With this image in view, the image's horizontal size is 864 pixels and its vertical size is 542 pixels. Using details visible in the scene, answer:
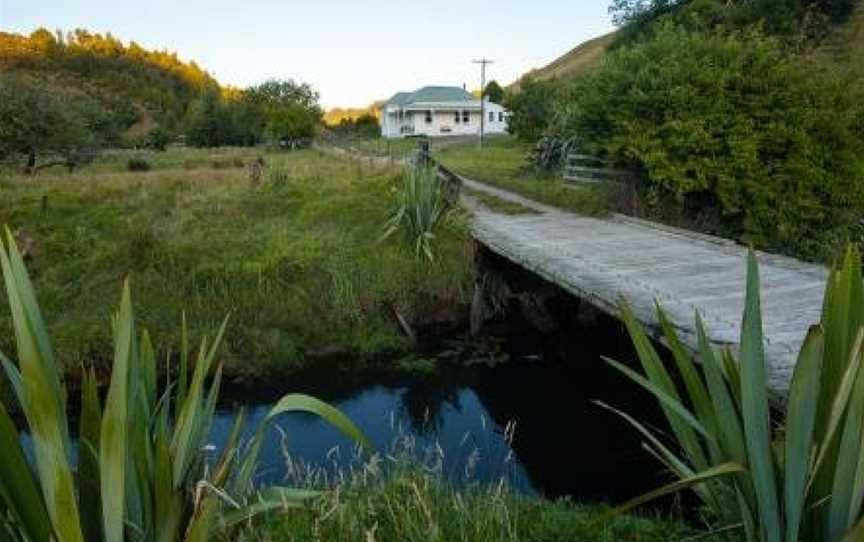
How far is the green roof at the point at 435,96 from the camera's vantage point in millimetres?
65812

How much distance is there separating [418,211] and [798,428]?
9949 millimetres

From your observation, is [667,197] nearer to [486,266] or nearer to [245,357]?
[486,266]

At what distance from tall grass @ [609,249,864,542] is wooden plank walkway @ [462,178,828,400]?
1.29m

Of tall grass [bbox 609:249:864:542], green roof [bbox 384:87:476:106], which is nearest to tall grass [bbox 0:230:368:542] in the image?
tall grass [bbox 609:249:864:542]

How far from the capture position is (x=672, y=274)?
26.0 ft

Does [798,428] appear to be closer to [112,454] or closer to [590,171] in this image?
[112,454]

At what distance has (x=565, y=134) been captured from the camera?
20.7m

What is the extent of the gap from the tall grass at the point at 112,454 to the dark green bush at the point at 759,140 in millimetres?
10683

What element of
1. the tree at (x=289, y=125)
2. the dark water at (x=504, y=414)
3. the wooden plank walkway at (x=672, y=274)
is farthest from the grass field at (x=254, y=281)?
the tree at (x=289, y=125)

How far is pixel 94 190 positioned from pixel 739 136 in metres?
14.9

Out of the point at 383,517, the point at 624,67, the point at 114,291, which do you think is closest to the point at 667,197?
the point at 624,67

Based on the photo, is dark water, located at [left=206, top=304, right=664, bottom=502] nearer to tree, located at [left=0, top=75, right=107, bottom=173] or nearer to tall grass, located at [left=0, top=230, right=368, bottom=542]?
tall grass, located at [left=0, top=230, right=368, bottom=542]

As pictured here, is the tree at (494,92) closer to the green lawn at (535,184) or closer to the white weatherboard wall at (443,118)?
the white weatherboard wall at (443,118)

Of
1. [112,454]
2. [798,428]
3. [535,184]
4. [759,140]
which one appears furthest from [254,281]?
[535,184]
